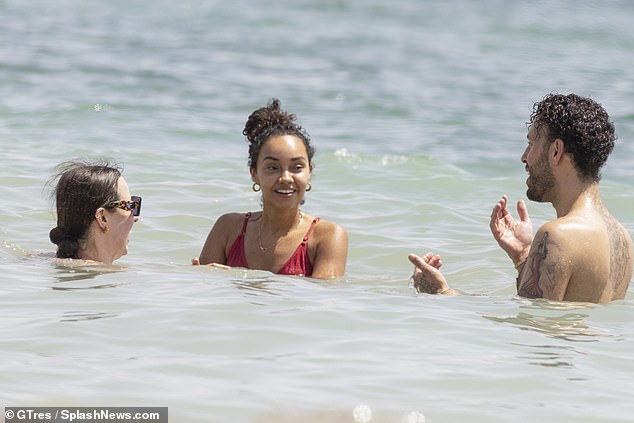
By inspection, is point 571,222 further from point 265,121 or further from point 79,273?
point 79,273

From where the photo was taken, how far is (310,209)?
11.2 metres

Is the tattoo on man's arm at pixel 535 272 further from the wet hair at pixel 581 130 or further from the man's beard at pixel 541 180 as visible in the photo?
the wet hair at pixel 581 130

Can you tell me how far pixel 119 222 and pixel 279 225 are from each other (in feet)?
3.76

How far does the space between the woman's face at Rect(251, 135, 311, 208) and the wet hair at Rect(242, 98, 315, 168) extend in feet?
0.18

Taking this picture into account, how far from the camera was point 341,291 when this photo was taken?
7070mm

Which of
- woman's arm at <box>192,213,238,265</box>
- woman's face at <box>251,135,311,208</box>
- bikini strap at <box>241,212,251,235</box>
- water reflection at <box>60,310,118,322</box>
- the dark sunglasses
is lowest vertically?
water reflection at <box>60,310,118,322</box>

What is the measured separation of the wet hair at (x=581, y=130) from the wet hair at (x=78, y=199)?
272 cm

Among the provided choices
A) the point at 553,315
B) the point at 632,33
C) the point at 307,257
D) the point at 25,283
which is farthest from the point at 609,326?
the point at 632,33

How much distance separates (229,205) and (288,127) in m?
3.52

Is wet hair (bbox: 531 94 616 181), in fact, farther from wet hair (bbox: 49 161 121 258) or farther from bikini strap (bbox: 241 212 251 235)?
wet hair (bbox: 49 161 121 258)

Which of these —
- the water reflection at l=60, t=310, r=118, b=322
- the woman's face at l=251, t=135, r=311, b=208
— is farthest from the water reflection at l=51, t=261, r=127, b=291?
the woman's face at l=251, t=135, r=311, b=208

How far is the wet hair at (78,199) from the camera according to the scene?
7.02 m

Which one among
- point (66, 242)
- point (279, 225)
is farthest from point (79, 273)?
point (279, 225)

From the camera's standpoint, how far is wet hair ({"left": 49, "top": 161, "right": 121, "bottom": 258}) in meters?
7.02
